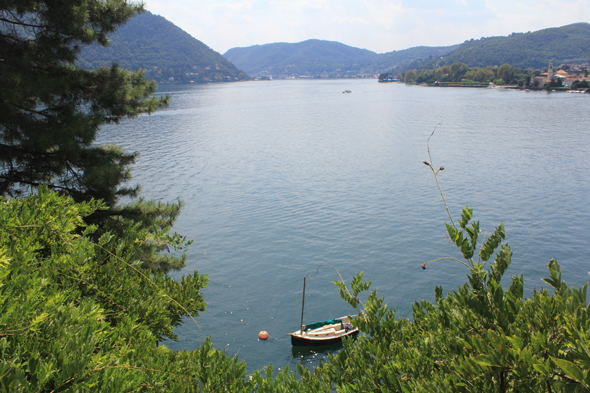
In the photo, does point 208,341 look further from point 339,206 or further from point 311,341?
point 339,206

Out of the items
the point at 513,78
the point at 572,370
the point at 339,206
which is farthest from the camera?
the point at 513,78

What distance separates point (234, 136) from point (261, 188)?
88.7 feet

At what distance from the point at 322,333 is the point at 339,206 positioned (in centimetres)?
1615

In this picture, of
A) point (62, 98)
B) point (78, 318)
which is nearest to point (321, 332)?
point (62, 98)

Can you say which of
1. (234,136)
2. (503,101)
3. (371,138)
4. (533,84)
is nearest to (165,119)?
(234,136)

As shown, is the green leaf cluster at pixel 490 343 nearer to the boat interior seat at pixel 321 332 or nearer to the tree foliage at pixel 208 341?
the tree foliage at pixel 208 341

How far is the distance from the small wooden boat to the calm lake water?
61 cm

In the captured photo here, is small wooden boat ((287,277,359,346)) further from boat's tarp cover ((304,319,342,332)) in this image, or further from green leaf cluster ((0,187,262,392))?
green leaf cluster ((0,187,262,392))

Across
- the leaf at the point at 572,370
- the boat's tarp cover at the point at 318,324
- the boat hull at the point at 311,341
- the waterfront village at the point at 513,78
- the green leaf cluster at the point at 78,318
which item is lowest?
the boat hull at the point at 311,341

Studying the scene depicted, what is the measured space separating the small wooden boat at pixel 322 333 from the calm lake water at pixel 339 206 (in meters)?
0.61

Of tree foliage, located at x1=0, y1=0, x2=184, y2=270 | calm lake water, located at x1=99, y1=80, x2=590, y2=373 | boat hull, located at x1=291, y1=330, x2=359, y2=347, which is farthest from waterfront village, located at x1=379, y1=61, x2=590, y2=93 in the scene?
tree foliage, located at x1=0, y1=0, x2=184, y2=270

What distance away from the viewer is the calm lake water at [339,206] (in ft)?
65.2

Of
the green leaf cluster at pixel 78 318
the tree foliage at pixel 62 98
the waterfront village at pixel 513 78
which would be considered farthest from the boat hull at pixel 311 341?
the waterfront village at pixel 513 78

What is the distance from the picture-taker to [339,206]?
1242 inches
